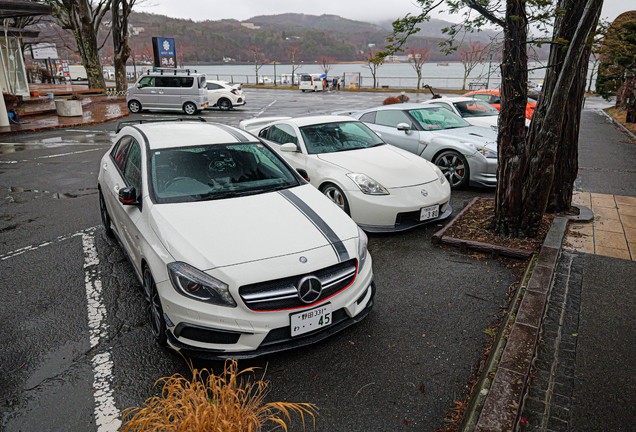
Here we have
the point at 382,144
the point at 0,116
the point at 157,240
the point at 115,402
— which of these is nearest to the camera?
the point at 115,402

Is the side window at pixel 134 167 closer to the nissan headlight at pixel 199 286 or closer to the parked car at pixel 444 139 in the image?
the nissan headlight at pixel 199 286

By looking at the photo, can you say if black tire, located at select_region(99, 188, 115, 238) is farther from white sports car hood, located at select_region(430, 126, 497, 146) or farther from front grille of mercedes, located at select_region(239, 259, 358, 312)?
white sports car hood, located at select_region(430, 126, 497, 146)

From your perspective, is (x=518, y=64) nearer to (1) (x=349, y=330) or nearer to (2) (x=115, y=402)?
(1) (x=349, y=330)

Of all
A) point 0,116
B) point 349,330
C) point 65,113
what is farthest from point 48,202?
point 65,113

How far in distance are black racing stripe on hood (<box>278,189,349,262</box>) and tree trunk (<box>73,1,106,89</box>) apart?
2809 cm

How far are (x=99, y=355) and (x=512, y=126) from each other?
476 centimetres

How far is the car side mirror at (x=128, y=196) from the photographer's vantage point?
3691 millimetres

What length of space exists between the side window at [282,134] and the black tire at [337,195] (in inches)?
41.1

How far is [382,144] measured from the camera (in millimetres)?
6738

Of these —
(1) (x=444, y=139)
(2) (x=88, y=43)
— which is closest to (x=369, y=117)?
(1) (x=444, y=139)

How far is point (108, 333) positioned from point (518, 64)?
16.2ft

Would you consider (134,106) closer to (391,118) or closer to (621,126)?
(391,118)

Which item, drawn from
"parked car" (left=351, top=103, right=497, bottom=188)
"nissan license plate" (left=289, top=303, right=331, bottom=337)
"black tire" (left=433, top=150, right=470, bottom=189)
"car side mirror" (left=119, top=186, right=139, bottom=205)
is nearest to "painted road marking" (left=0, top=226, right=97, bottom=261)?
"car side mirror" (left=119, top=186, right=139, bottom=205)

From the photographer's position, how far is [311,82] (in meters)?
39.6
